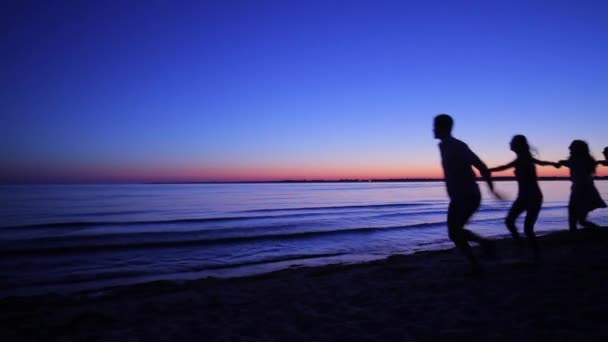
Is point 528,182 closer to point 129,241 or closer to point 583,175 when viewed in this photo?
point 583,175

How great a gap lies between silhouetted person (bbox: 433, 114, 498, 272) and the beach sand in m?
0.93

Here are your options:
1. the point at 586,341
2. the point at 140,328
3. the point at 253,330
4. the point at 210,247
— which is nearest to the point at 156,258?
the point at 210,247

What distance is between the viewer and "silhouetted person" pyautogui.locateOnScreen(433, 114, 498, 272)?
14.8 feet

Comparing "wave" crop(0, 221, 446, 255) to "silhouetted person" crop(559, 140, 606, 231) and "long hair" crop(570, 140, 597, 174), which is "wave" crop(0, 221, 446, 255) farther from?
"long hair" crop(570, 140, 597, 174)

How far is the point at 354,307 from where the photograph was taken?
13.9 ft

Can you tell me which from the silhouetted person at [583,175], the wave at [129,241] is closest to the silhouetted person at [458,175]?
the silhouetted person at [583,175]

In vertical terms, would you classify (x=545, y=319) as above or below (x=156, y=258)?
above

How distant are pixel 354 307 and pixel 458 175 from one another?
2148 millimetres

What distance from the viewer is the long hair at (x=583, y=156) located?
6.57 meters

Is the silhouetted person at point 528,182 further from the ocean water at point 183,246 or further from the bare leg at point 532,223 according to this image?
the ocean water at point 183,246

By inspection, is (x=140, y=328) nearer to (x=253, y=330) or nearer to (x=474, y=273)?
(x=253, y=330)

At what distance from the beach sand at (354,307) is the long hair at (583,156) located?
65.2 inches

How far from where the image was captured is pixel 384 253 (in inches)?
382

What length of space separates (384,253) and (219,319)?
645 cm
